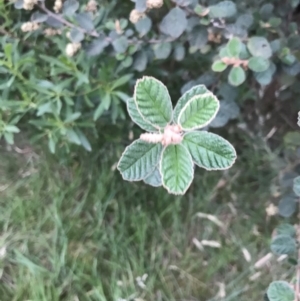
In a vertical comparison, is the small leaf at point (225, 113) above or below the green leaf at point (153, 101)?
below

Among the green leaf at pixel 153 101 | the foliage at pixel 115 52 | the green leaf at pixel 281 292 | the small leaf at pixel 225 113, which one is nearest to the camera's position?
the green leaf at pixel 153 101

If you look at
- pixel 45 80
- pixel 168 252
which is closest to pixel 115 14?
pixel 45 80

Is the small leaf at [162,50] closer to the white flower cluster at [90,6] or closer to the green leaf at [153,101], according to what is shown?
the white flower cluster at [90,6]

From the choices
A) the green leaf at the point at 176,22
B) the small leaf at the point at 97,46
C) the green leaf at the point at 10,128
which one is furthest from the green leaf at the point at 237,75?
the green leaf at the point at 10,128

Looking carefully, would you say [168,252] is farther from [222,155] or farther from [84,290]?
[222,155]

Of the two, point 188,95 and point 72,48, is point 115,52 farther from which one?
point 188,95

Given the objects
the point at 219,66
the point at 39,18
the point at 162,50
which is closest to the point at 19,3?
the point at 39,18

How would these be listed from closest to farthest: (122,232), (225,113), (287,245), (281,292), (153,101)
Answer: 1. (153,101)
2. (281,292)
3. (287,245)
4. (225,113)
5. (122,232)

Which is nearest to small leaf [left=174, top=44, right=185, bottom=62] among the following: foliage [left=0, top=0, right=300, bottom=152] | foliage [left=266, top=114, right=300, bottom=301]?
foliage [left=0, top=0, right=300, bottom=152]
